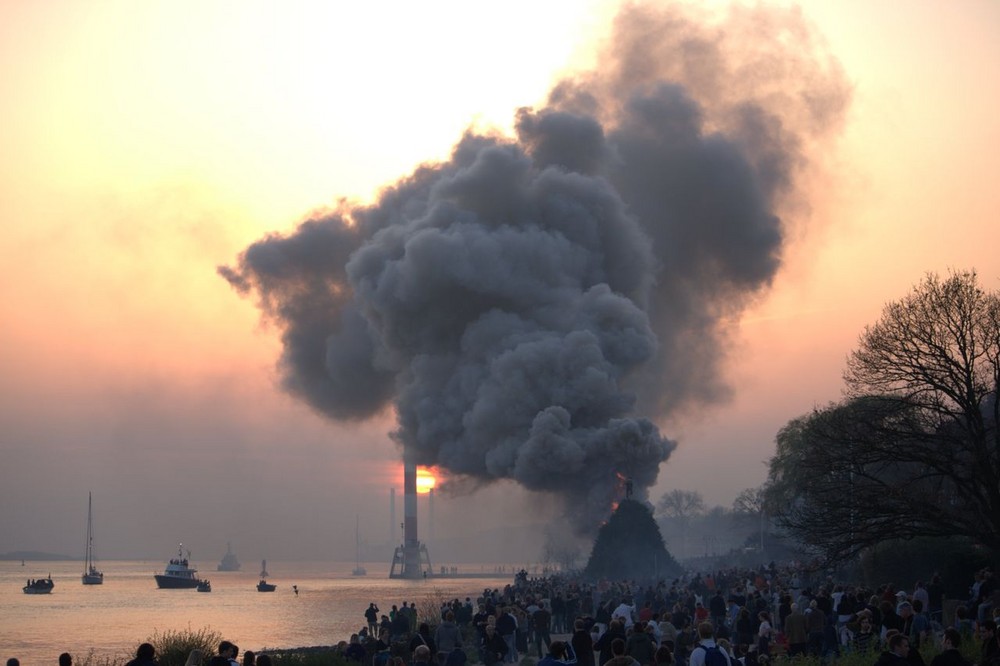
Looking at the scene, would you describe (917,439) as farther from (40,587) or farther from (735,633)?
(40,587)

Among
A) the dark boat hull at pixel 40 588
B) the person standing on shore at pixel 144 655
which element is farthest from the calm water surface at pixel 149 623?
the person standing on shore at pixel 144 655

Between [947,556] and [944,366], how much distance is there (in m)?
5.87

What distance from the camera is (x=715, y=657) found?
44.1 ft

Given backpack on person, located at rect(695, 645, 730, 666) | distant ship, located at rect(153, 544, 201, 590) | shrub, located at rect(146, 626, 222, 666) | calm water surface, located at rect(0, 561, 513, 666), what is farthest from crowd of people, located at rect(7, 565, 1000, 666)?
distant ship, located at rect(153, 544, 201, 590)

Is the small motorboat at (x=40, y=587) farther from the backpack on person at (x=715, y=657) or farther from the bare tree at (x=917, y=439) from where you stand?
the backpack on person at (x=715, y=657)

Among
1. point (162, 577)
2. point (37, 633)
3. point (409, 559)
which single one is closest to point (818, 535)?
point (37, 633)

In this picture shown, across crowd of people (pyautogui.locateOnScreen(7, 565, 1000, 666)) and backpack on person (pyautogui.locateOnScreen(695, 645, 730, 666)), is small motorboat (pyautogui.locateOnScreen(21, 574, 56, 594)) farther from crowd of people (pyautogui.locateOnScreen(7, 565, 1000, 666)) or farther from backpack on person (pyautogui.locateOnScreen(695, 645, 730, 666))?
backpack on person (pyautogui.locateOnScreen(695, 645, 730, 666))

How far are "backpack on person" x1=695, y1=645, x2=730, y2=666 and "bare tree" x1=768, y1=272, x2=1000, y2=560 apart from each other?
55.3ft

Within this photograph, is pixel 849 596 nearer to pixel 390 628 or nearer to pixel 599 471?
pixel 390 628

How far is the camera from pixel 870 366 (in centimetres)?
3269

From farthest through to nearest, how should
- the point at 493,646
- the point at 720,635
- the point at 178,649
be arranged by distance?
the point at 178,649 < the point at 493,646 < the point at 720,635

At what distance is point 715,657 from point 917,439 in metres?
18.6

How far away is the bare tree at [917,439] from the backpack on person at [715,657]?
16.9 metres

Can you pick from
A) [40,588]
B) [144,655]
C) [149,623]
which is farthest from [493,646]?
[40,588]
